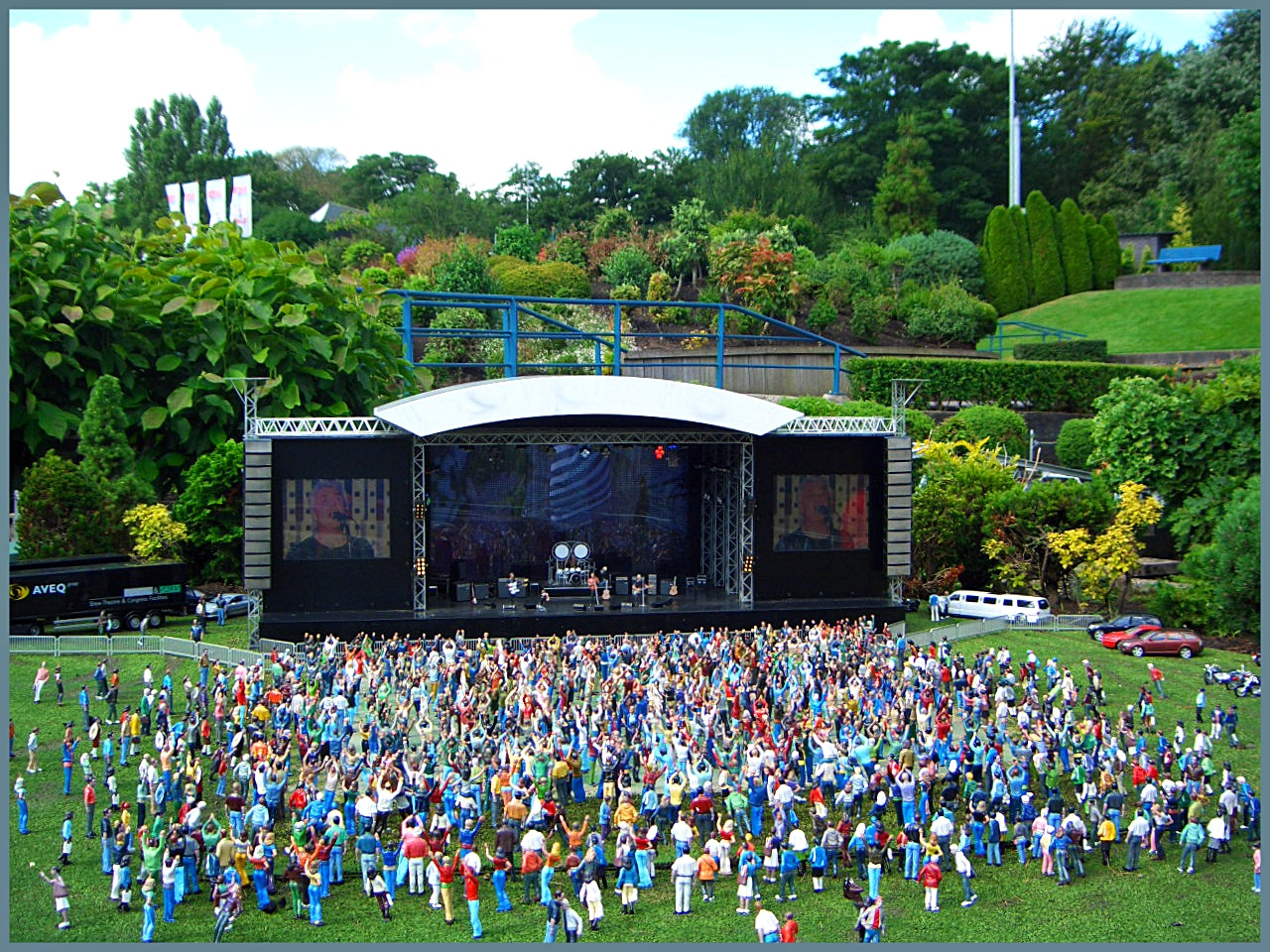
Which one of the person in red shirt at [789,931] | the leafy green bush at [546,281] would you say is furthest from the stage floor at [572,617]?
the leafy green bush at [546,281]

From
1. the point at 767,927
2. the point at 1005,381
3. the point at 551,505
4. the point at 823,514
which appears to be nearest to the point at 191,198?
the point at 551,505

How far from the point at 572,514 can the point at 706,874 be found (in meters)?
A: 20.0

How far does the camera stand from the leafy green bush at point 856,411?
42.2 m

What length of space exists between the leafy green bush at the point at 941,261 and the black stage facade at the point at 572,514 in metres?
30.6

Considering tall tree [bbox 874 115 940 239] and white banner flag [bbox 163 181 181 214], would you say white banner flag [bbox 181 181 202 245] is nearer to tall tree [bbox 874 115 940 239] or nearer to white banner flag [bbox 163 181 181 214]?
white banner flag [bbox 163 181 181 214]

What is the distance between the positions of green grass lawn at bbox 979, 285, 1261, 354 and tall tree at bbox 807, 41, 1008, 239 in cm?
1068

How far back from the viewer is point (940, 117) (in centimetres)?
7162

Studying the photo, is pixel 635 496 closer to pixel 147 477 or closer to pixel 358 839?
pixel 147 477

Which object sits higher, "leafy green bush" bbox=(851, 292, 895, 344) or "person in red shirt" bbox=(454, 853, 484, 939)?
"leafy green bush" bbox=(851, 292, 895, 344)

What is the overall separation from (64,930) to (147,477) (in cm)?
2370

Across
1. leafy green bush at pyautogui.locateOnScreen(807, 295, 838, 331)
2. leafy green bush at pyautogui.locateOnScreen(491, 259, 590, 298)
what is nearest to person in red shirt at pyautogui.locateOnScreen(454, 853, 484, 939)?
leafy green bush at pyautogui.locateOnScreen(491, 259, 590, 298)

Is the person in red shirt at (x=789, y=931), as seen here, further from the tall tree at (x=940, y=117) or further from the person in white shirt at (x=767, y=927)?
the tall tree at (x=940, y=117)

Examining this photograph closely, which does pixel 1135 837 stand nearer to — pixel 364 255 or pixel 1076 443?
pixel 1076 443

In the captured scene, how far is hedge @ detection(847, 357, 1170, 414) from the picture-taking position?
4847 cm
